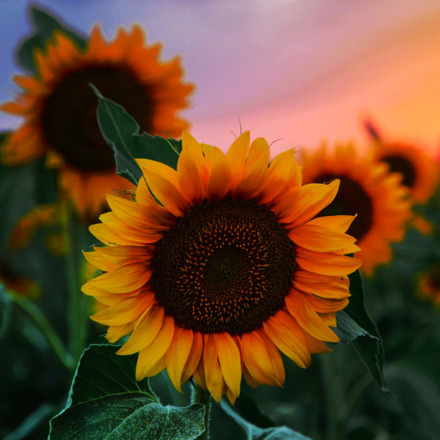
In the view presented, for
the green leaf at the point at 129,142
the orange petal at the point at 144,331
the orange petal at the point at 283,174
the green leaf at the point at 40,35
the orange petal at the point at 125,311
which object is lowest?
the orange petal at the point at 144,331

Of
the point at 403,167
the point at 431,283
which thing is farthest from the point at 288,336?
the point at 431,283

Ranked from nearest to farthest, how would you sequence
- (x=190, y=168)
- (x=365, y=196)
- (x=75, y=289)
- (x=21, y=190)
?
1. (x=190, y=168)
2. (x=75, y=289)
3. (x=21, y=190)
4. (x=365, y=196)

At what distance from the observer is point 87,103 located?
1639mm

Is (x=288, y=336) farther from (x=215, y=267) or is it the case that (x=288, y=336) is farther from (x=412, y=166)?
(x=412, y=166)

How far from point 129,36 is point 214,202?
1021 millimetres

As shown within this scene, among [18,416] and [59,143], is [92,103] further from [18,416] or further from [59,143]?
[18,416]

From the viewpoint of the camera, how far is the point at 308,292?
71 cm

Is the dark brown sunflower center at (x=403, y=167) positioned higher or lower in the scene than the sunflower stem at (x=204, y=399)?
higher

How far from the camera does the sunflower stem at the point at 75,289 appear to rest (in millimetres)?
1494

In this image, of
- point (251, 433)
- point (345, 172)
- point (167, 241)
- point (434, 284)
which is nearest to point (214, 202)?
point (167, 241)

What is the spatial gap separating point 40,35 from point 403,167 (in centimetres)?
191

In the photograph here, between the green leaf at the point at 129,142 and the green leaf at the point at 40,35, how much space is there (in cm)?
108

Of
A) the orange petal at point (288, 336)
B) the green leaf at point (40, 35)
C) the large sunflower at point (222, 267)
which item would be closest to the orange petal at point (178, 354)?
the large sunflower at point (222, 267)

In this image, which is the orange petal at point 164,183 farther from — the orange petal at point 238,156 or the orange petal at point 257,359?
the orange petal at point 257,359
